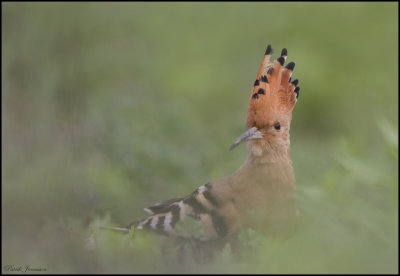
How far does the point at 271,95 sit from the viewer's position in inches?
73.4

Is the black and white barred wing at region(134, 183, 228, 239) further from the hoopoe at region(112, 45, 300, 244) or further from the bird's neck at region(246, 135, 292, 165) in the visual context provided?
the bird's neck at region(246, 135, 292, 165)

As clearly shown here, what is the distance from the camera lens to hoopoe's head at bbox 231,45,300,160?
73.5 inches

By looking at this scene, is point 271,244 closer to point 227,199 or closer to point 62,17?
point 227,199

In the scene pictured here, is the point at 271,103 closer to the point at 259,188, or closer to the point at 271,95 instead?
the point at 271,95

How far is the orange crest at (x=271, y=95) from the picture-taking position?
1.87 m

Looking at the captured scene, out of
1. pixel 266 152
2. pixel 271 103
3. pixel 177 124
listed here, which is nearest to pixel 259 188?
pixel 266 152

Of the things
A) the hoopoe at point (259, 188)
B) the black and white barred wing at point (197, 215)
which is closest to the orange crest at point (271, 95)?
the hoopoe at point (259, 188)

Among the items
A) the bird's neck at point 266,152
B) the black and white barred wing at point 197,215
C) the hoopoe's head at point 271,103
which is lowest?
the black and white barred wing at point 197,215

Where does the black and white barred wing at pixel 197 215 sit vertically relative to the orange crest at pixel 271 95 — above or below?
below

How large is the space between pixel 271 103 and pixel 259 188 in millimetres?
212

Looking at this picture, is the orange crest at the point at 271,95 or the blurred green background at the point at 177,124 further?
the orange crest at the point at 271,95

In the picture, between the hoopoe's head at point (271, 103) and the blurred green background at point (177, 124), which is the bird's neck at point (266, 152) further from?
the blurred green background at point (177, 124)

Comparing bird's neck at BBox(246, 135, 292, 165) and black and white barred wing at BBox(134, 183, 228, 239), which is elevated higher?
bird's neck at BBox(246, 135, 292, 165)

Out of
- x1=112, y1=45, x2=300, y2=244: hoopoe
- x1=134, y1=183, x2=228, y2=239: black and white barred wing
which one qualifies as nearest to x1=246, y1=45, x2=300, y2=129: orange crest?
x1=112, y1=45, x2=300, y2=244: hoopoe
